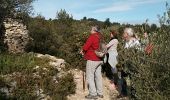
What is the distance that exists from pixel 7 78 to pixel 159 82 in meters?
6.61

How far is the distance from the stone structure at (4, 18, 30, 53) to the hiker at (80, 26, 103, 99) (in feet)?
24.7

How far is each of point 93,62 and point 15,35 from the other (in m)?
8.52

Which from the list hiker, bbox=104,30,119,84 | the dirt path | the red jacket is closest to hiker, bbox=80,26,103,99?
the red jacket

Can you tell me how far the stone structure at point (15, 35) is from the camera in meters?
21.9

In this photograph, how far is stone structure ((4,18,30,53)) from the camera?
2188 centimetres

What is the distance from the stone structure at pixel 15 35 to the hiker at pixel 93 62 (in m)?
7.54

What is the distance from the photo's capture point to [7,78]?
15547 millimetres

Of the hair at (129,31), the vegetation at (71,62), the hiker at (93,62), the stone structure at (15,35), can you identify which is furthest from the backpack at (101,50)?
the stone structure at (15,35)

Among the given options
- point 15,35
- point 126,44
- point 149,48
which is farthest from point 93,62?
point 15,35

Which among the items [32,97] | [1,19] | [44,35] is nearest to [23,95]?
[32,97]

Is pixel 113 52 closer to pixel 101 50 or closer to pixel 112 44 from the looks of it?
pixel 112 44

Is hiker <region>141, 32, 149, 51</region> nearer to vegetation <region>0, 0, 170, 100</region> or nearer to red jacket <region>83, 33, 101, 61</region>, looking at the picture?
vegetation <region>0, 0, 170, 100</region>

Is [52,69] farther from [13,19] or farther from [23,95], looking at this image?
[13,19]

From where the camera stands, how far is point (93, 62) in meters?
14.6
